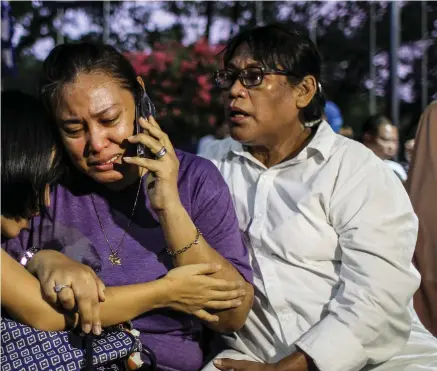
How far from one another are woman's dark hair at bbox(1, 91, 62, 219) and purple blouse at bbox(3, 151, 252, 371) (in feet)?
0.47

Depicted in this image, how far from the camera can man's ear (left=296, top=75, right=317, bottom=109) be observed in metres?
3.02

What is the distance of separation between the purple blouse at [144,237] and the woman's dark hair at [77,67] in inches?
13.3

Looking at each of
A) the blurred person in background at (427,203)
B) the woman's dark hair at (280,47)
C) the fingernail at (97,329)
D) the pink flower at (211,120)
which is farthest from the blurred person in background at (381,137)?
the pink flower at (211,120)

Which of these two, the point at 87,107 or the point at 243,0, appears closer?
the point at 87,107

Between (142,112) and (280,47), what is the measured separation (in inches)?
33.2

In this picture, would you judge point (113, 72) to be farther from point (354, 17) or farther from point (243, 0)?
point (354, 17)

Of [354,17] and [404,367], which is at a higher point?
[354,17]

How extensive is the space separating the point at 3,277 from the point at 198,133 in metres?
10.8

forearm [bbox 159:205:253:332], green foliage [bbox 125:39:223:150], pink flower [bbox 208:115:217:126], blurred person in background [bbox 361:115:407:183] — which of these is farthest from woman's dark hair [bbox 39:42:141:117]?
pink flower [bbox 208:115:217:126]

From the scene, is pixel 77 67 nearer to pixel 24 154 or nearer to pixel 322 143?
pixel 24 154

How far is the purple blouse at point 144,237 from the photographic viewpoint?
2.42 meters

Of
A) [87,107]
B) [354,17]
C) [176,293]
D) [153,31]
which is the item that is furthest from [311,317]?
[354,17]

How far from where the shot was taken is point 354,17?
17.0 metres

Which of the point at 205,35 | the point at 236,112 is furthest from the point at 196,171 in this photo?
the point at 205,35
